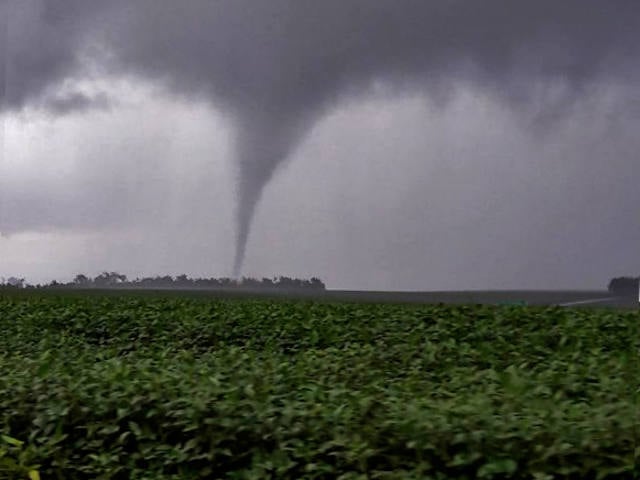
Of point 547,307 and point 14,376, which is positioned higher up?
point 547,307

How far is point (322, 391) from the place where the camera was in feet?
14.9

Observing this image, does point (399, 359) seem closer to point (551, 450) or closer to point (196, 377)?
A: point (196, 377)

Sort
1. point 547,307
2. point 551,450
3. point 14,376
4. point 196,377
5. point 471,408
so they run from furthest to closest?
point 547,307, point 14,376, point 196,377, point 471,408, point 551,450

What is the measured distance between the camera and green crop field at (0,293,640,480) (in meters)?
3.67

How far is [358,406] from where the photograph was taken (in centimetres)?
415

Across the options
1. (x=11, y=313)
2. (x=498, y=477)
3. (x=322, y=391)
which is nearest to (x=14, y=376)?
(x=322, y=391)

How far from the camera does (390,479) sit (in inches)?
148

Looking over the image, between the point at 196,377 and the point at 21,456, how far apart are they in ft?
3.38

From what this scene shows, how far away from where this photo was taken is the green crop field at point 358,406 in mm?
3672

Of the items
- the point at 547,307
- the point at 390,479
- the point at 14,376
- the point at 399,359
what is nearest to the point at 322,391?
the point at 390,479

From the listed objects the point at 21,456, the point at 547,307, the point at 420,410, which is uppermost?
the point at 547,307

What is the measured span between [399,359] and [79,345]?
3.24 meters

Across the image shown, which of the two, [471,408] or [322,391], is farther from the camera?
[322,391]

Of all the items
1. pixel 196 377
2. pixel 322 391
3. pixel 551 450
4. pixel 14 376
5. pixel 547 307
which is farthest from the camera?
pixel 547 307
